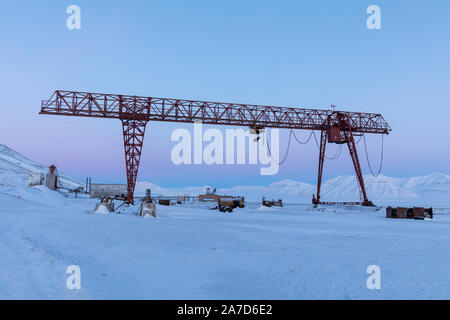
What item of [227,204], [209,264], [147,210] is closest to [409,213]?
[227,204]

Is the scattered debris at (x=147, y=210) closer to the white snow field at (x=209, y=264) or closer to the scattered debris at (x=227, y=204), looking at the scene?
the white snow field at (x=209, y=264)

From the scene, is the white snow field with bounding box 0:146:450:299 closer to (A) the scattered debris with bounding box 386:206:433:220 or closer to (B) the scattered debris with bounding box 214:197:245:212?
(A) the scattered debris with bounding box 386:206:433:220

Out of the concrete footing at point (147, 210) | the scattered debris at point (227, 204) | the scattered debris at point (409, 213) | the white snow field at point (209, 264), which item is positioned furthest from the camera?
the scattered debris at point (227, 204)

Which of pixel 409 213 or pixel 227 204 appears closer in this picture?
pixel 409 213

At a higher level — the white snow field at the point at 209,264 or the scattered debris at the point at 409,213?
the white snow field at the point at 209,264

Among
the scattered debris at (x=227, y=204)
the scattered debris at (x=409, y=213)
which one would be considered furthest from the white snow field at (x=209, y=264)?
the scattered debris at (x=227, y=204)

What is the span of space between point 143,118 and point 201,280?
3248 centimetres

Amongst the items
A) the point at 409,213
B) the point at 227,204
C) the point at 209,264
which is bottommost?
the point at 227,204

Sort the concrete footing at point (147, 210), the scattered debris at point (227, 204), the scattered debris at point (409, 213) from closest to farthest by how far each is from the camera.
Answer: the concrete footing at point (147, 210) → the scattered debris at point (409, 213) → the scattered debris at point (227, 204)

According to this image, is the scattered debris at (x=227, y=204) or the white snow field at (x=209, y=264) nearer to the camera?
the white snow field at (x=209, y=264)

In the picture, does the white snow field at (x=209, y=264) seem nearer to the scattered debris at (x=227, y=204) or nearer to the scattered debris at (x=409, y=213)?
the scattered debris at (x=409, y=213)

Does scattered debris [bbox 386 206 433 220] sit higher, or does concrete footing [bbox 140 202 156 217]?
concrete footing [bbox 140 202 156 217]

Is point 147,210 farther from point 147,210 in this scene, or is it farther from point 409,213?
point 409,213

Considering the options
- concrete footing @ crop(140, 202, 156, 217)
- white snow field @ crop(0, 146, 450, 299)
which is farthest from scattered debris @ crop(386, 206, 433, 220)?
concrete footing @ crop(140, 202, 156, 217)
